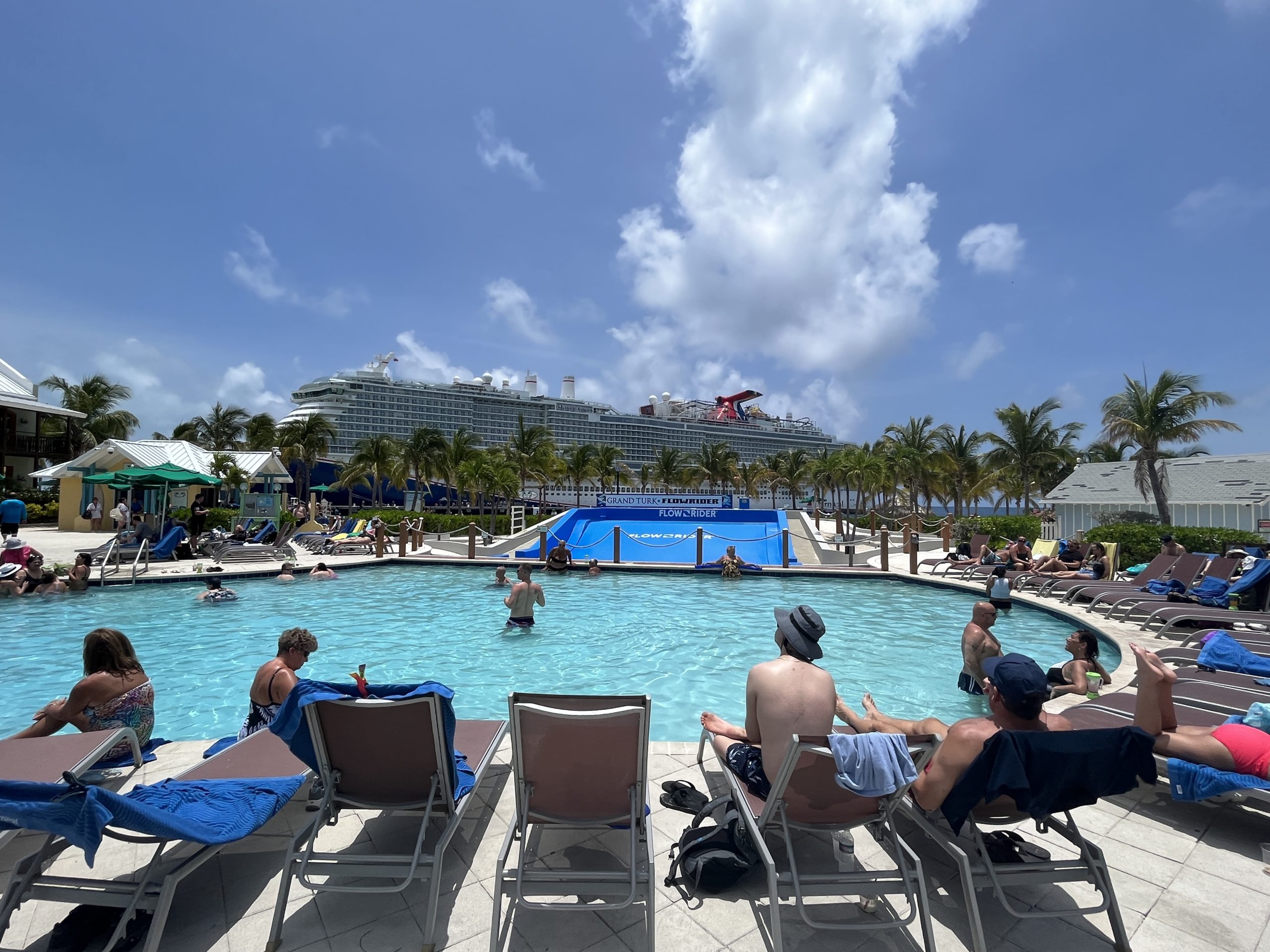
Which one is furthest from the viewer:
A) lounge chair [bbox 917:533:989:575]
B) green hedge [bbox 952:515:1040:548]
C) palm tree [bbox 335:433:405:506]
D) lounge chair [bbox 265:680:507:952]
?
palm tree [bbox 335:433:405:506]

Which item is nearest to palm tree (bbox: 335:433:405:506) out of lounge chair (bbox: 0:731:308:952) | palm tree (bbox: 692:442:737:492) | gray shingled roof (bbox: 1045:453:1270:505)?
palm tree (bbox: 692:442:737:492)

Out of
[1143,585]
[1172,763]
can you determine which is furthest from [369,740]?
[1143,585]

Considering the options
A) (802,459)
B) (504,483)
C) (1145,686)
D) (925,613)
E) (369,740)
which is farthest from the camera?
(802,459)

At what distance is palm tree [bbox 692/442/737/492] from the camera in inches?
1940

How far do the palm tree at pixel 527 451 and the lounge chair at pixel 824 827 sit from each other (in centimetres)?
3181

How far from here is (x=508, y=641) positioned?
8.07 metres

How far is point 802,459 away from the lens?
151 feet

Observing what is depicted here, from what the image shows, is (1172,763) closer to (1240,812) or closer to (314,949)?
(1240,812)

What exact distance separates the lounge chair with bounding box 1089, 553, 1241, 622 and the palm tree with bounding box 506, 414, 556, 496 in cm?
2822

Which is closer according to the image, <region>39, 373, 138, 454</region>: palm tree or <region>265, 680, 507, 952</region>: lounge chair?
<region>265, 680, 507, 952</region>: lounge chair

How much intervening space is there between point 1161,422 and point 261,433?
43.7 metres

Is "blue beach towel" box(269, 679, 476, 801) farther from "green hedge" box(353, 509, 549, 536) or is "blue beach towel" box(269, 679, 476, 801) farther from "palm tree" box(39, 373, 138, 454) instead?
"palm tree" box(39, 373, 138, 454)

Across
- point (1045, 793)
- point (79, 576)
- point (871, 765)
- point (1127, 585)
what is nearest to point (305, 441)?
point (79, 576)

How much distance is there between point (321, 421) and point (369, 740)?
3896 cm
